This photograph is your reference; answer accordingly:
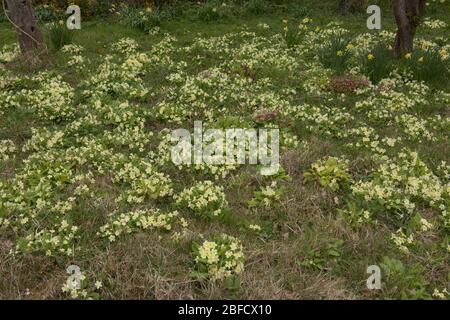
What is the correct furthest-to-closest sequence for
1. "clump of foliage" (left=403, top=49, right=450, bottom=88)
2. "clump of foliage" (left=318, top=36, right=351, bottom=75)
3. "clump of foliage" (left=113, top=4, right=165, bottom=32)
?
"clump of foliage" (left=113, top=4, right=165, bottom=32) → "clump of foliage" (left=318, top=36, right=351, bottom=75) → "clump of foliage" (left=403, top=49, right=450, bottom=88)

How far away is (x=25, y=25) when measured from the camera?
12.1 m

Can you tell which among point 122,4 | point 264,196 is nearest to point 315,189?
point 264,196

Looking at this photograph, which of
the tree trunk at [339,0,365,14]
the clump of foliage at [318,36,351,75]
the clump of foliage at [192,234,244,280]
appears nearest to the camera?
the clump of foliage at [192,234,244,280]

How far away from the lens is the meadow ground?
537cm

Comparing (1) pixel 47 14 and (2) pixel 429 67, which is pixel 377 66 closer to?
(2) pixel 429 67

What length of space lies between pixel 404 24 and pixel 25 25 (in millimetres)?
9879

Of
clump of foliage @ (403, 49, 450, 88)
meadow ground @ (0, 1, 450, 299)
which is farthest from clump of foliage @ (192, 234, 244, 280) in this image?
clump of foliage @ (403, 49, 450, 88)

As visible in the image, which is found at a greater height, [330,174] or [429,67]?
[429,67]

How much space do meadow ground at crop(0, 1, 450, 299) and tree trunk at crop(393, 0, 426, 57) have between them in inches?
32.6

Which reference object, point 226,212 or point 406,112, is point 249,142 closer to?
point 226,212

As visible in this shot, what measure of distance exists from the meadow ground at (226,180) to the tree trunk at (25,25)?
2.18ft

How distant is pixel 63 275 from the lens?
5285mm

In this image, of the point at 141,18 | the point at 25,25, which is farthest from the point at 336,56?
the point at 25,25

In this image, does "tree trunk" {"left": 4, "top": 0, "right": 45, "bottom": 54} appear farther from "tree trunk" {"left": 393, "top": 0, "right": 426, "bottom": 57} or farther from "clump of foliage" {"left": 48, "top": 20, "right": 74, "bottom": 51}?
"tree trunk" {"left": 393, "top": 0, "right": 426, "bottom": 57}
